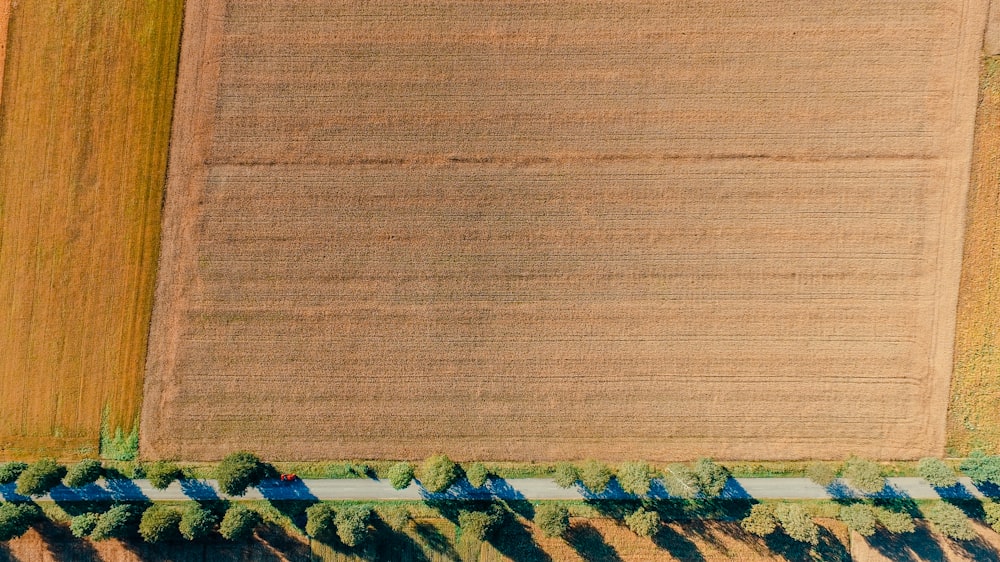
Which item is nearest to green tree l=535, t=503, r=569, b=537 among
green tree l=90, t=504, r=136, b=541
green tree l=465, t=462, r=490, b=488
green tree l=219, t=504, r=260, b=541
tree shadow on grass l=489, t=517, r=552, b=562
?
tree shadow on grass l=489, t=517, r=552, b=562

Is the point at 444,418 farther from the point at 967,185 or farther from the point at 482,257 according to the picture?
the point at 967,185

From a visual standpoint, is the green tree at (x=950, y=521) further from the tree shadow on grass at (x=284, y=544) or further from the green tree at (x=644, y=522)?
the tree shadow on grass at (x=284, y=544)

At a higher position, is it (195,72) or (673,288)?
(195,72)

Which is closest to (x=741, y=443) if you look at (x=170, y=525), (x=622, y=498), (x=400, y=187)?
(x=622, y=498)

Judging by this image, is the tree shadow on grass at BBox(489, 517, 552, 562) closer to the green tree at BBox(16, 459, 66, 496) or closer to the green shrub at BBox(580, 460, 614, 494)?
the green shrub at BBox(580, 460, 614, 494)

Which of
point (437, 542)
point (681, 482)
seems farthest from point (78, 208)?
point (681, 482)

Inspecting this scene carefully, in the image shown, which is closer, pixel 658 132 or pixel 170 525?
pixel 170 525
